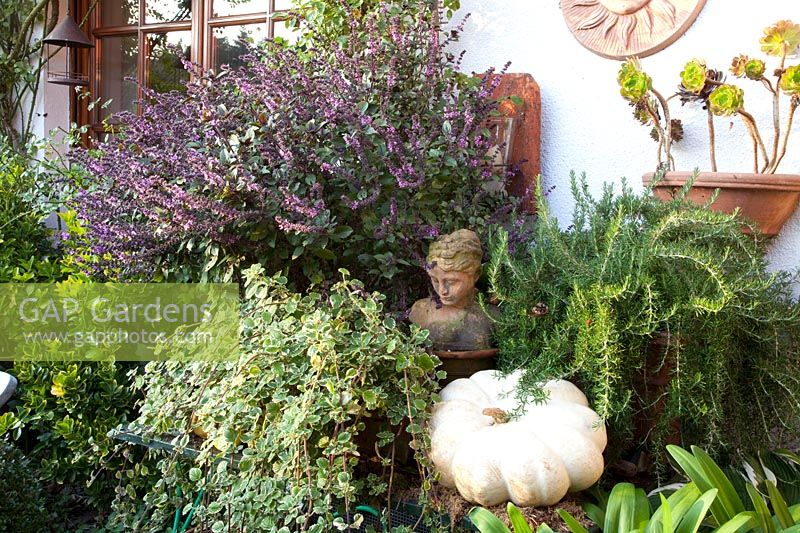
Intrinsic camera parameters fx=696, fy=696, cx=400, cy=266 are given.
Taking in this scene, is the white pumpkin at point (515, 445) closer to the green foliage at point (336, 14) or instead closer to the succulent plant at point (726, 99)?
the succulent plant at point (726, 99)

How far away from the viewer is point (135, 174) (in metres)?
2.24

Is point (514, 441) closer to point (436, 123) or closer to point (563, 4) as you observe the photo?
point (436, 123)

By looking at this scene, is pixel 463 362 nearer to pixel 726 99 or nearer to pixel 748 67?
pixel 726 99

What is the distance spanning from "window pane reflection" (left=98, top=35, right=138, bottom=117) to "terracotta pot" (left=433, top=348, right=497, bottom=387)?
3.12 meters

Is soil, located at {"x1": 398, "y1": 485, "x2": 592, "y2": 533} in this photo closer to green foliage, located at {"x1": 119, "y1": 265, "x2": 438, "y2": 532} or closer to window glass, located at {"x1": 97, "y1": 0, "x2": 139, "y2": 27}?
green foliage, located at {"x1": 119, "y1": 265, "x2": 438, "y2": 532}

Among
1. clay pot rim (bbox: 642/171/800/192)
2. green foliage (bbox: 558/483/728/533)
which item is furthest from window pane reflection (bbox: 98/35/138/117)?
green foliage (bbox: 558/483/728/533)

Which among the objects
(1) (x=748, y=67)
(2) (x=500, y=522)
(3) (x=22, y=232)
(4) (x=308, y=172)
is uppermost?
(1) (x=748, y=67)

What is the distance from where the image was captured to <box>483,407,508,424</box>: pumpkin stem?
171cm

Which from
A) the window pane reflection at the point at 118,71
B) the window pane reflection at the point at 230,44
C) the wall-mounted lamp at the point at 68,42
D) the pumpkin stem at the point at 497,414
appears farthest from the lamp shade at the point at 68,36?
the pumpkin stem at the point at 497,414

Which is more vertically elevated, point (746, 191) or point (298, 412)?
point (746, 191)

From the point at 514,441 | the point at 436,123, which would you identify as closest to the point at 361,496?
the point at 514,441

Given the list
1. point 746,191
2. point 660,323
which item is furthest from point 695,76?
point 660,323

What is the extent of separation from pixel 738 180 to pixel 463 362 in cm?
97

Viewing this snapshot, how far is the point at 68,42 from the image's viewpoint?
3.87 meters
